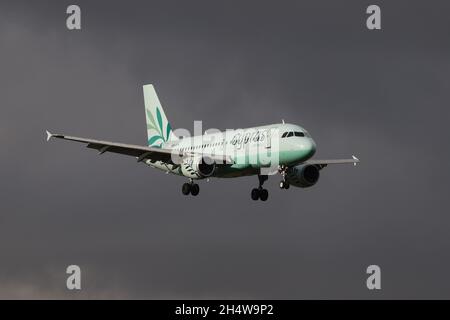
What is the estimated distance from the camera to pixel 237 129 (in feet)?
274

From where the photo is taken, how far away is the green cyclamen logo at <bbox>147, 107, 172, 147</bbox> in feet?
325

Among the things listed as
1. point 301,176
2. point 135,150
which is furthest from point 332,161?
point 135,150

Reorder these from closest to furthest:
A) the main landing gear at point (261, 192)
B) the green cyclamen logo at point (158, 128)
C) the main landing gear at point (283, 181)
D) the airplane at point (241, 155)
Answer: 1. the airplane at point (241, 155)
2. the main landing gear at point (283, 181)
3. the main landing gear at point (261, 192)
4. the green cyclamen logo at point (158, 128)

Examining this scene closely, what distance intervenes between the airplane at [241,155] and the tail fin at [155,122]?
570cm

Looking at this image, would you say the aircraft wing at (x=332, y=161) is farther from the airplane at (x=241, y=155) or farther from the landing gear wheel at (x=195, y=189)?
the landing gear wheel at (x=195, y=189)

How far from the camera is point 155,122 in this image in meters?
101

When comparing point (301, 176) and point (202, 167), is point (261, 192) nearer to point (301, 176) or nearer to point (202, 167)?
point (301, 176)

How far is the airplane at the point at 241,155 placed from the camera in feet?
254

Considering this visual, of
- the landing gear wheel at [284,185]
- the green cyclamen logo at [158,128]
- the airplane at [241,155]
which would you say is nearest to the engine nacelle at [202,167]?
the airplane at [241,155]

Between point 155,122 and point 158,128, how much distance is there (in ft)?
3.59
